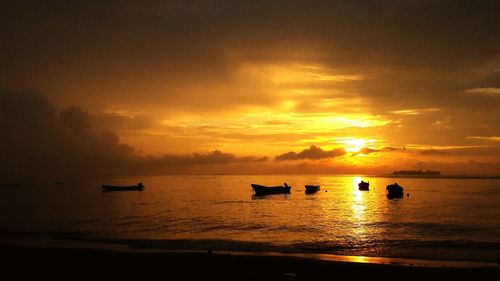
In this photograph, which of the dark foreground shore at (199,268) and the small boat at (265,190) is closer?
the dark foreground shore at (199,268)

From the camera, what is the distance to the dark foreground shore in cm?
1803

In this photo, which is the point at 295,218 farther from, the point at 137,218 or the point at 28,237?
the point at 28,237

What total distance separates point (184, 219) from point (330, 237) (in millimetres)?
21875

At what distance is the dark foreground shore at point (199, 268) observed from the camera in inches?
710

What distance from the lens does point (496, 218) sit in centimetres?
5269

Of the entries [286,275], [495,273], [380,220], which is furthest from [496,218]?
[286,275]

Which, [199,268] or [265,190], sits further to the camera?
[265,190]

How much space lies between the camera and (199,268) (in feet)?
65.1

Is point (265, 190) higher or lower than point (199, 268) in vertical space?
higher

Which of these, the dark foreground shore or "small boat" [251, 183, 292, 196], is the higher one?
"small boat" [251, 183, 292, 196]

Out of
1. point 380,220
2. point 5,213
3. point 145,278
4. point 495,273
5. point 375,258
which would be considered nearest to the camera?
point 145,278

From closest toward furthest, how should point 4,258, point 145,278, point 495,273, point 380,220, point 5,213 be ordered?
point 145,278
point 495,273
point 4,258
point 380,220
point 5,213

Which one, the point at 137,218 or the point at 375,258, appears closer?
the point at 375,258

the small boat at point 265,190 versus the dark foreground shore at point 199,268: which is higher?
the small boat at point 265,190
